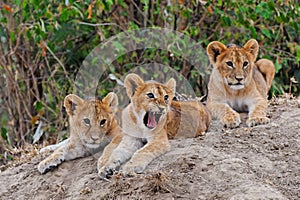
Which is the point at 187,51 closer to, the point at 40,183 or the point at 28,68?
the point at 28,68

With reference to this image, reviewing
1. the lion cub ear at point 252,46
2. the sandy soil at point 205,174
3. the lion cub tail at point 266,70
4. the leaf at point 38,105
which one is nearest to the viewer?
the sandy soil at point 205,174

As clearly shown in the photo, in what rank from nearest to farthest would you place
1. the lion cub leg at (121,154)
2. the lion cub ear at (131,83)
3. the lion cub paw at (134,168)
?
1. the lion cub paw at (134,168)
2. the lion cub leg at (121,154)
3. the lion cub ear at (131,83)

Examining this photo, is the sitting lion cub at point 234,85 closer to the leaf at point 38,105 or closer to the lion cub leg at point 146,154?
the lion cub leg at point 146,154

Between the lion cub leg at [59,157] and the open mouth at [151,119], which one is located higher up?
the open mouth at [151,119]

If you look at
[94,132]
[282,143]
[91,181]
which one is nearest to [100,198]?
[91,181]

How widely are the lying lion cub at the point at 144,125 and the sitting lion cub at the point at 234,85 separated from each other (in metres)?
0.68

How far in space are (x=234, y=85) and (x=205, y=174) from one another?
1.44 metres

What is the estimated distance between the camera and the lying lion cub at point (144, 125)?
4367 millimetres

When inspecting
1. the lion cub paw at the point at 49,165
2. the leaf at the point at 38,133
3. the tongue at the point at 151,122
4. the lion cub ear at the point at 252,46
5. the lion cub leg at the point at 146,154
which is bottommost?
the leaf at the point at 38,133

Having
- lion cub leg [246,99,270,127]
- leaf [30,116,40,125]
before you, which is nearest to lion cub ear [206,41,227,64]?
lion cub leg [246,99,270,127]

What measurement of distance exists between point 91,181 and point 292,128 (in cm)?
164

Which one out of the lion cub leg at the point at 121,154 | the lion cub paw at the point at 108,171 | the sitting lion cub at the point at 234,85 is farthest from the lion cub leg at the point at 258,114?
the lion cub paw at the point at 108,171

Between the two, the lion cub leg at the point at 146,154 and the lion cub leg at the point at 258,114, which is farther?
the lion cub leg at the point at 258,114

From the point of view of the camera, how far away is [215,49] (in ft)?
18.3
